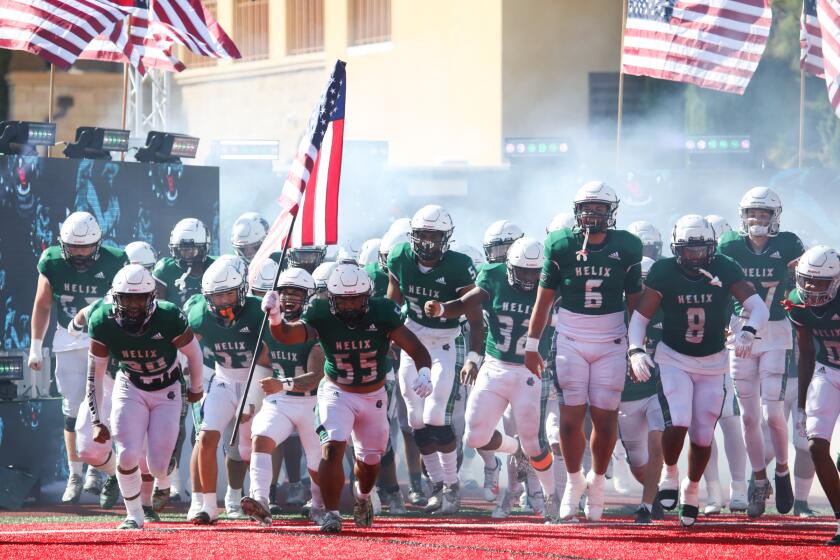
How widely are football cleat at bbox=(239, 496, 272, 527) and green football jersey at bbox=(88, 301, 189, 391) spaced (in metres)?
1.09

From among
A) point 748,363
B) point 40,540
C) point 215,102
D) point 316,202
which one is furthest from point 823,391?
point 215,102

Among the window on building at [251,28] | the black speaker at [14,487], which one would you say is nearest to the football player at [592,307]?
the black speaker at [14,487]

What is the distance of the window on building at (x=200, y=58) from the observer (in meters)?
33.2

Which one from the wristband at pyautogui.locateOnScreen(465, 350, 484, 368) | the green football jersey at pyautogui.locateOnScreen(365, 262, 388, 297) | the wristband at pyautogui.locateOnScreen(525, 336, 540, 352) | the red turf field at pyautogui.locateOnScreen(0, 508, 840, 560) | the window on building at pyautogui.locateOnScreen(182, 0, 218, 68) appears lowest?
the red turf field at pyautogui.locateOnScreen(0, 508, 840, 560)

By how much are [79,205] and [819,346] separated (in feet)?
22.4

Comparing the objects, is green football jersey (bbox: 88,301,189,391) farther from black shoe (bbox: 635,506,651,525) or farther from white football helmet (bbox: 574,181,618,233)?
black shoe (bbox: 635,506,651,525)

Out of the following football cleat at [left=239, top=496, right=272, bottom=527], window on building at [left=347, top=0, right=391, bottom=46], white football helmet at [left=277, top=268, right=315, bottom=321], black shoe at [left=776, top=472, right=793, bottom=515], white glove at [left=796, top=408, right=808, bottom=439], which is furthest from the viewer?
window on building at [left=347, top=0, right=391, bottom=46]

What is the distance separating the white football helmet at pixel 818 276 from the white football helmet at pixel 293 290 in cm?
316

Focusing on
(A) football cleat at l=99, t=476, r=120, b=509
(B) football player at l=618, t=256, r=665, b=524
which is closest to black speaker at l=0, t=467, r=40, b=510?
(A) football cleat at l=99, t=476, r=120, b=509

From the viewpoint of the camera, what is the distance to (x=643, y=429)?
11031 millimetres

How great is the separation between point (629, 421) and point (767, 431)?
157 centimetres

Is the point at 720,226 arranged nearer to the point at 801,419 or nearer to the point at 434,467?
the point at 801,419

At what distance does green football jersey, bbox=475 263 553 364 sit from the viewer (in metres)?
10.8

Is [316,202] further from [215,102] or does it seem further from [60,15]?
[215,102]
